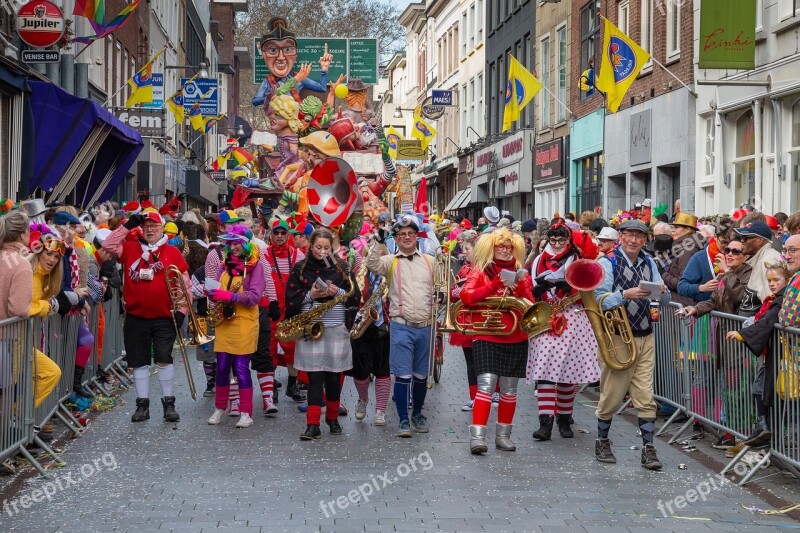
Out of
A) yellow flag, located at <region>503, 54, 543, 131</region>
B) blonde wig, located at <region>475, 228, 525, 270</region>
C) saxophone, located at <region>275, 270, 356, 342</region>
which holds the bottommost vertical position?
saxophone, located at <region>275, 270, 356, 342</region>

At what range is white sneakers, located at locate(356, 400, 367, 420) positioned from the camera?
10.3 meters


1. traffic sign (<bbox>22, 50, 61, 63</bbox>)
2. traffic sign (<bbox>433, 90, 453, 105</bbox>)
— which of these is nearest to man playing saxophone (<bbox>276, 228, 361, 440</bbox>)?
traffic sign (<bbox>22, 50, 61, 63</bbox>)

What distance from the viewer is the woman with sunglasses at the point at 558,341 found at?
9.18 meters

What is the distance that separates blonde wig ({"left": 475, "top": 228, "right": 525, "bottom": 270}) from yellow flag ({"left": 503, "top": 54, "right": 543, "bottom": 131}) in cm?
1804

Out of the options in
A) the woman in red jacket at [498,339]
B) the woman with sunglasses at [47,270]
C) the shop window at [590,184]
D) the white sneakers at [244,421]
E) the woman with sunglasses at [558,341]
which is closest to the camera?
the woman with sunglasses at [47,270]

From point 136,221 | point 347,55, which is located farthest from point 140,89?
point 347,55

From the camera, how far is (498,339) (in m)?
8.95

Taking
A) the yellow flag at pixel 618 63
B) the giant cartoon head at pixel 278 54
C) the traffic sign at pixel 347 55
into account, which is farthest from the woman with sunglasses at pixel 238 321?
the traffic sign at pixel 347 55

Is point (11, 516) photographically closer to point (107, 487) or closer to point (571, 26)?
point (107, 487)

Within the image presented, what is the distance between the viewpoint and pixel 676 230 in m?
11.7

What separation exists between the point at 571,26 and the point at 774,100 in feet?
44.3

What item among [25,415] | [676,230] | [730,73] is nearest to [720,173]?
[730,73]

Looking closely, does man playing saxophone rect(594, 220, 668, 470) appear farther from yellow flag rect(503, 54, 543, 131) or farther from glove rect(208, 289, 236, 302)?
yellow flag rect(503, 54, 543, 131)

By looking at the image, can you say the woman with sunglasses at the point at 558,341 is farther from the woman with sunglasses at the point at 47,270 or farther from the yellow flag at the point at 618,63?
the yellow flag at the point at 618,63
